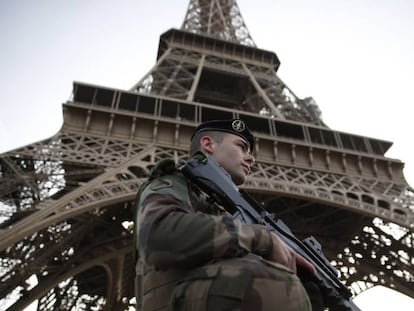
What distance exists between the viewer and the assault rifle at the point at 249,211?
152 cm

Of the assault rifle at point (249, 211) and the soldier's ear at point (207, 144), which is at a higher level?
the soldier's ear at point (207, 144)

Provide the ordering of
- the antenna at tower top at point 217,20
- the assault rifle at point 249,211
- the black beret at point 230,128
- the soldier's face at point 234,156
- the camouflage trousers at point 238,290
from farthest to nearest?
the antenna at tower top at point 217,20 < the black beret at point 230,128 < the soldier's face at point 234,156 < the assault rifle at point 249,211 < the camouflage trousers at point 238,290

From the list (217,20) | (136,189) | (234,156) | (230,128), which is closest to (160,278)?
(234,156)

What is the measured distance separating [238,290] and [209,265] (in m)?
0.13

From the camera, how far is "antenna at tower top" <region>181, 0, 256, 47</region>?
2367 cm

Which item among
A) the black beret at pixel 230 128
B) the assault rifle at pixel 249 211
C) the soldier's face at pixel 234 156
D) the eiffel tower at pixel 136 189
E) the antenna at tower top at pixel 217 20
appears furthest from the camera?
the antenna at tower top at pixel 217 20

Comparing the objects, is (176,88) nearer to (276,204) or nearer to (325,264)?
(276,204)

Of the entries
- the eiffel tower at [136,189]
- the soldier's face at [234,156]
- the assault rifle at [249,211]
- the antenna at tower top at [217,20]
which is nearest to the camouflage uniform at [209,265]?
the assault rifle at [249,211]

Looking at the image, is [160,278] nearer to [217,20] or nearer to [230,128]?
[230,128]

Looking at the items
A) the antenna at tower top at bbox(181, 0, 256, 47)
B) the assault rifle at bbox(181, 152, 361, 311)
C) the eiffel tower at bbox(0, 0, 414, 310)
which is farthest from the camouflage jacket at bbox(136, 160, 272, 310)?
the antenna at tower top at bbox(181, 0, 256, 47)

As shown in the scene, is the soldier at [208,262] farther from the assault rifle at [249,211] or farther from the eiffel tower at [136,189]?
the eiffel tower at [136,189]

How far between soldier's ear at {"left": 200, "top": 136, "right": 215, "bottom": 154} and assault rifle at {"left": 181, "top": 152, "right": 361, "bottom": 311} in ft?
0.76

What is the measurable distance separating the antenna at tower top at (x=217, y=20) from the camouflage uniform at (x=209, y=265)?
22792 mm

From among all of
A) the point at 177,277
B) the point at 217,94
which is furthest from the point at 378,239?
the point at 177,277
